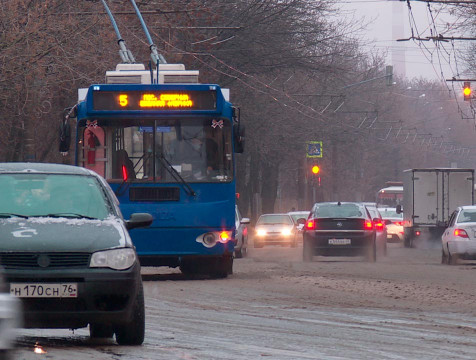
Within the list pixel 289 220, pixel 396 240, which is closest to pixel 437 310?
pixel 289 220

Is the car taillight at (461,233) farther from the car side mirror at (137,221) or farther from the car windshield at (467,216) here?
the car side mirror at (137,221)

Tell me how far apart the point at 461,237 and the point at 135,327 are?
19882mm

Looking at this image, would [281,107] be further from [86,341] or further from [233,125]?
[86,341]

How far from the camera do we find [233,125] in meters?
20.7

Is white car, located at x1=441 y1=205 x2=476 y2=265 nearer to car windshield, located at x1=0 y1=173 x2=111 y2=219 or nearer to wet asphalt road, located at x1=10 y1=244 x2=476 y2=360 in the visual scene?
wet asphalt road, located at x1=10 y1=244 x2=476 y2=360

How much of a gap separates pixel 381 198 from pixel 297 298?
68.0 m

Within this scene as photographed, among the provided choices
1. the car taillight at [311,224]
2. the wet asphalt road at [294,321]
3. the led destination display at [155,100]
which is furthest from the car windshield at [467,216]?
the led destination display at [155,100]

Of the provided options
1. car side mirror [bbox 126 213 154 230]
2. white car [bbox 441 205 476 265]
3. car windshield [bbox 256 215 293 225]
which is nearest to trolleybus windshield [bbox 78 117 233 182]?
car side mirror [bbox 126 213 154 230]

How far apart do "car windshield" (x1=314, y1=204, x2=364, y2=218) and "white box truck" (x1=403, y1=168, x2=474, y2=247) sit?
16494 millimetres

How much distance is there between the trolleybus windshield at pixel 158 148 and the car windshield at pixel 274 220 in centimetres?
2950

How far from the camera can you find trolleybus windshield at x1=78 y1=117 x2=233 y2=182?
2044 centimetres

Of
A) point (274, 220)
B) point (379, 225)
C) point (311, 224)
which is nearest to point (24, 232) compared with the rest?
point (311, 224)

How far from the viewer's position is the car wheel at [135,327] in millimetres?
10836

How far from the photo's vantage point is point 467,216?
3056 centimetres
